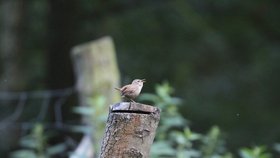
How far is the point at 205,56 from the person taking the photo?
11688 millimetres

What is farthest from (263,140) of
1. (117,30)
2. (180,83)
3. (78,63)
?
(78,63)

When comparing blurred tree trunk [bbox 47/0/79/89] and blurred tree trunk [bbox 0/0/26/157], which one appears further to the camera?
blurred tree trunk [bbox 0/0/26/157]

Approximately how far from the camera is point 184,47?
1174cm

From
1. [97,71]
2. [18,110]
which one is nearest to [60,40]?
[18,110]

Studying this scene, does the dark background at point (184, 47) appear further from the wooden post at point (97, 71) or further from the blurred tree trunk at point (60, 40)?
the wooden post at point (97, 71)

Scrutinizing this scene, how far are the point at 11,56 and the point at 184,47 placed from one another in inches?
92.6

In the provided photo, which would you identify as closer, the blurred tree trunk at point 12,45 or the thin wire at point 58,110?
the thin wire at point 58,110

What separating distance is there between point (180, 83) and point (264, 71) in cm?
113

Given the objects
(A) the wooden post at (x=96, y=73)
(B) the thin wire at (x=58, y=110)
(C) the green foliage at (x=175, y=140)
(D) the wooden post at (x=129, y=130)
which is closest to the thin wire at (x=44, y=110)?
(B) the thin wire at (x=58, y=110)

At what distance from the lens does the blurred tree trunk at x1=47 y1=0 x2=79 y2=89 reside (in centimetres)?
1081

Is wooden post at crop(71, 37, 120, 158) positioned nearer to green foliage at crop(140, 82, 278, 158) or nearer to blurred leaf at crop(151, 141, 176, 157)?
green foliage at crop(140, 82, 278, 158)

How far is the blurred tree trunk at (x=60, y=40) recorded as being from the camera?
10.8m

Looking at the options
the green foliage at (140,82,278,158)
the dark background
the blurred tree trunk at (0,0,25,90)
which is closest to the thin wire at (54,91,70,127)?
the dark background

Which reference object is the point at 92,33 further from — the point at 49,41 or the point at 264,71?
the point at 264,71
